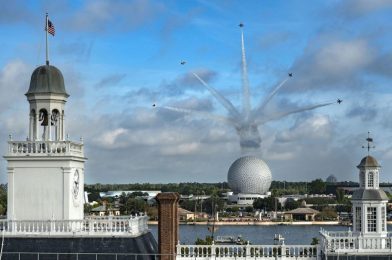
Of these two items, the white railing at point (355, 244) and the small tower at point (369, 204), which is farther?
the small tower at point (369, 204)

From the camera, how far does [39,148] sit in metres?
40.4

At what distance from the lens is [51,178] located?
40219 mm

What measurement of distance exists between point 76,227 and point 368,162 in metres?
15.4

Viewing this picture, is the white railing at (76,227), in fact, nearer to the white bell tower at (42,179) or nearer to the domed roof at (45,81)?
the white bell tower at (42,179)

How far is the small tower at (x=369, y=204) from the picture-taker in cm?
4119

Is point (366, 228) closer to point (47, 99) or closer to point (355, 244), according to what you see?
point (355, 244)

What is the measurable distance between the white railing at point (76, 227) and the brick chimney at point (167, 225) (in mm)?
1206

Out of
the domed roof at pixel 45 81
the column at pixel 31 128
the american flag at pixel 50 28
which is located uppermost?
the american flag at pixel 50 28

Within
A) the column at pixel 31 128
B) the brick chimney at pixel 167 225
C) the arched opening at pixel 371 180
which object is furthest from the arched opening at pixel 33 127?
the arched opening at pixel 371 180

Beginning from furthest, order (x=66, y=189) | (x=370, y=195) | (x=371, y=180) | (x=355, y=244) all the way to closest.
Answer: (x=371, y=180) < (x=370, y=195) < (x=66, y=189) < (x=355, y=244)

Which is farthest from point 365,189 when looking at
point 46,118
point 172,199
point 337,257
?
point 46,118

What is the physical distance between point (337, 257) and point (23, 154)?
632 inches

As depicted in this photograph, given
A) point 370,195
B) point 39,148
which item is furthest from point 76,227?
point 370,195

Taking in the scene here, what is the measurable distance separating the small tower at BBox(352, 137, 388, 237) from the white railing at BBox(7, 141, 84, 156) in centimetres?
1491
